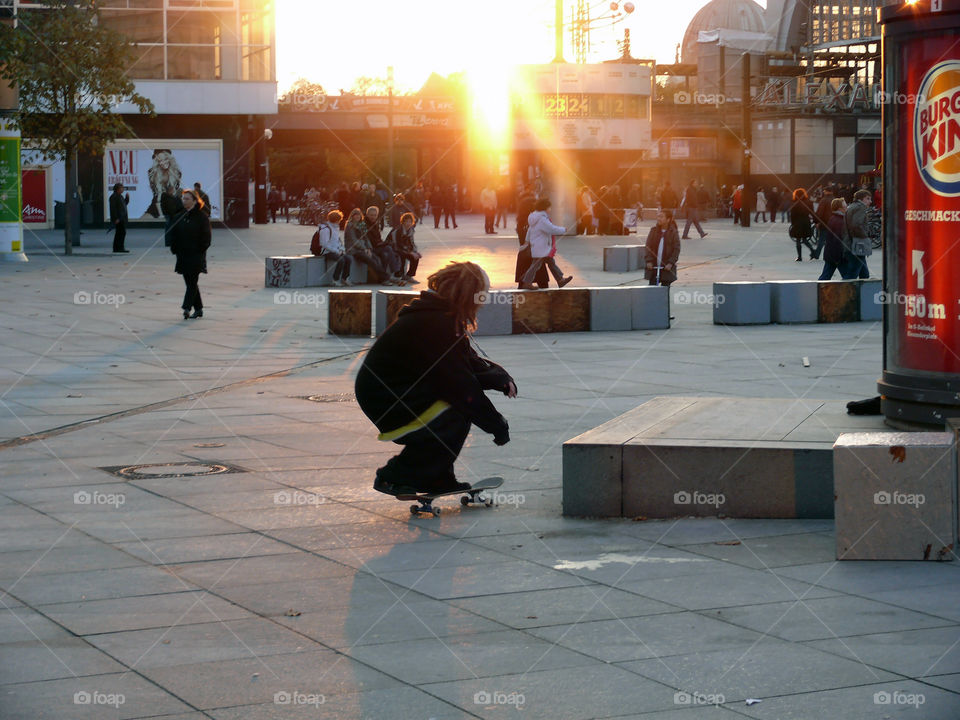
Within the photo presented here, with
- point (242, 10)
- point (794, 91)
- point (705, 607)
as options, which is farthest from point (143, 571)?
point (794, 91)

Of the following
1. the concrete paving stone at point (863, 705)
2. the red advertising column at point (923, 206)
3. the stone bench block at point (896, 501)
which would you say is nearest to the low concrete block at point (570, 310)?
the red advertising column at point (923, 206)

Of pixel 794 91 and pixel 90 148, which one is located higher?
pixel 794 91

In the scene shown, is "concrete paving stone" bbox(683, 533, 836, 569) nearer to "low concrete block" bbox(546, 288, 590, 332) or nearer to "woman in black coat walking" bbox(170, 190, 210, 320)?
"low concrete block" bbox(546, 288, 590, 332)

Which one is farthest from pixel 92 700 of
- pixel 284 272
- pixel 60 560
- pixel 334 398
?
pixel 284 272

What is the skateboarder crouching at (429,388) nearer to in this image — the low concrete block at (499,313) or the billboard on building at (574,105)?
the low concrete block at (499,313)

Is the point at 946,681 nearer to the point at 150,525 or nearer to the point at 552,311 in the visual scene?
the point at 150,525

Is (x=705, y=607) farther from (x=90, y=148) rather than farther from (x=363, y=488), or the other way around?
(x=90, y=148)

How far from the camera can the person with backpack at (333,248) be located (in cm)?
2464

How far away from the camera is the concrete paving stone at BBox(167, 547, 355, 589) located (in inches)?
245

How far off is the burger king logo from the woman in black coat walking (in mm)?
11996

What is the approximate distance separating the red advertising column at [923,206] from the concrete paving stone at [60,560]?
170 inches

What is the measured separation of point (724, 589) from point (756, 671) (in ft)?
3.68

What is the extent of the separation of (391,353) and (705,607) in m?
2.55

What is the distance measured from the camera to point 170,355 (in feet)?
50.1
